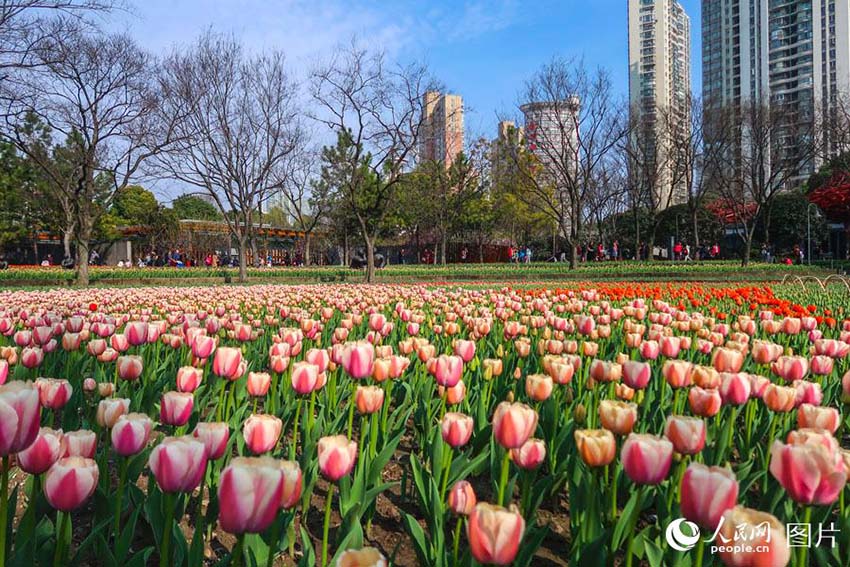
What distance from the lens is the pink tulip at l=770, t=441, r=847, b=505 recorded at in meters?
0.99

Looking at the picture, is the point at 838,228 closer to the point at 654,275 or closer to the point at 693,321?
the point at 654,275

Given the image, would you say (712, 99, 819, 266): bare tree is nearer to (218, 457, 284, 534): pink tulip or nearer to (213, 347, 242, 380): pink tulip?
(213, 347, 242, 380): pink tulip

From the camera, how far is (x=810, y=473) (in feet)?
3.28

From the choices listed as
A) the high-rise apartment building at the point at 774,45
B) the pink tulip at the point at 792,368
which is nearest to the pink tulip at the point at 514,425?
the pink tulip at the point at 792,368

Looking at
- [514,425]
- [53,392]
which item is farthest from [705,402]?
[53,392]

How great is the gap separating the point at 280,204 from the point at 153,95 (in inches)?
1775

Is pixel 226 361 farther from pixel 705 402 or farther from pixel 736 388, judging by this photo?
pixel 736 388

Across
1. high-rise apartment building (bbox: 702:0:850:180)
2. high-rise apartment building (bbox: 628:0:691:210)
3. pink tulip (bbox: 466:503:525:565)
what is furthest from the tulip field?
high-rise apartment building (bbox: 628:0:691:210)

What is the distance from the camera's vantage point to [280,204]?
200ft

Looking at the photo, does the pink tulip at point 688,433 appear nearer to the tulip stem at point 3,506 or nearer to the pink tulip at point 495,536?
the pink tulip at point 495,536

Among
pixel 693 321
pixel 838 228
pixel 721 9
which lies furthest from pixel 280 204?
pixel 721 9

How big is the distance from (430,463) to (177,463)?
1069mm

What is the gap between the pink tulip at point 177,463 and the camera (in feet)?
3.50

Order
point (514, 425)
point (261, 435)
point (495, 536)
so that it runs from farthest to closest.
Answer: point (261, 435) < point (514, 425) < point (495, 536)
